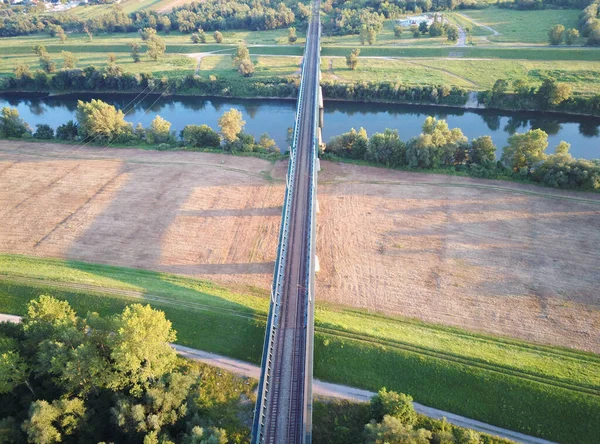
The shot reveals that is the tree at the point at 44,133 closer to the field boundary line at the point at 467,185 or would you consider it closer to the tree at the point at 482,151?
the field boundary line at the point at 467,185

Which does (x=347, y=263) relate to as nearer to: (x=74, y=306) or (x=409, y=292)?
(x=409, y=292)

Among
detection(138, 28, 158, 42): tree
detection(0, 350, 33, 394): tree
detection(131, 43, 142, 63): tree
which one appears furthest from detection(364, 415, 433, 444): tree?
detection(138, 28, 158, 42): tree

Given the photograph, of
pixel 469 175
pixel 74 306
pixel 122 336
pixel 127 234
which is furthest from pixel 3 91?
pixel 469 175

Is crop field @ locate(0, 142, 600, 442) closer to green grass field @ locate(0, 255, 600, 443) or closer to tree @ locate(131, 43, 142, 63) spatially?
green grass field @ locate(0, 255, 600, 443)

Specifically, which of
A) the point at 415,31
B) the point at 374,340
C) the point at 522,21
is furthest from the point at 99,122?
the point at 522,21

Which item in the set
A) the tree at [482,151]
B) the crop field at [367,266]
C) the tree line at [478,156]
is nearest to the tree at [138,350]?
the crop field at [367,266]

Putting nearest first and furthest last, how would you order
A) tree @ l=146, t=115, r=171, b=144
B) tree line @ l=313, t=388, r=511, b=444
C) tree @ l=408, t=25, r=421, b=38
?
1. tree line @ l=313, t=388, r=511, b=444
2. tree @ l=146, t=115, r=171, b=144
3. tree @ l=408, t=25, r=421, b=38
